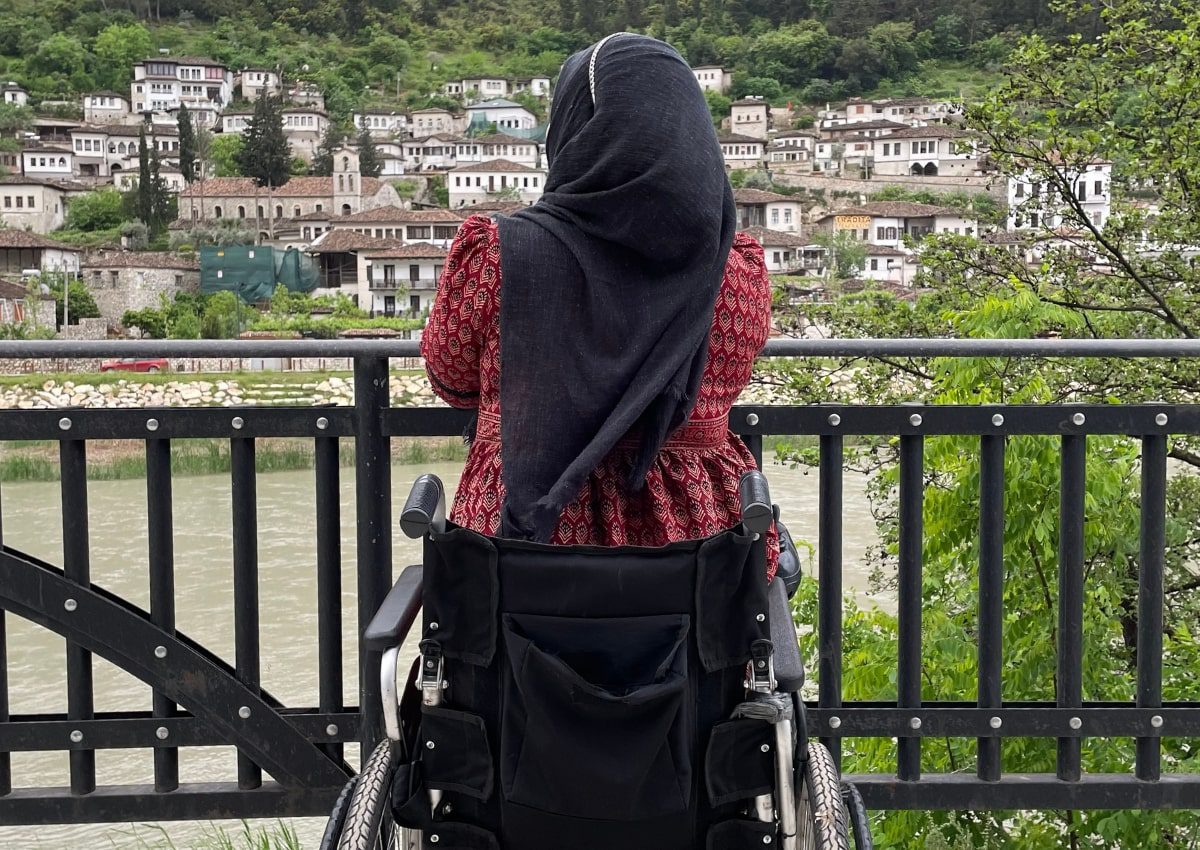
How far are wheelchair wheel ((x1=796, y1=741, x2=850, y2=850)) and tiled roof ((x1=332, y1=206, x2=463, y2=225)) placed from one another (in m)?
70.2

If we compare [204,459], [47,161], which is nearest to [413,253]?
[47,161]

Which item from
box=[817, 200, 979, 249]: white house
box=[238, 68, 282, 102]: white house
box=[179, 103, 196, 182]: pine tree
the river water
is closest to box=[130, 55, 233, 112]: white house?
box=[238, 68, 282, 102]: white house

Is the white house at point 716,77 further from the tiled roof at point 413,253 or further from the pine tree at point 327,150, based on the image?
the tiled roof at point 413,253

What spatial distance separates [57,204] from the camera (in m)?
84.2

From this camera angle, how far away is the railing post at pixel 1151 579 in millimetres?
2254

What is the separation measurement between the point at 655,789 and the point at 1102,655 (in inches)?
106

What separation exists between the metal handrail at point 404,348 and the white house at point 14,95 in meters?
112

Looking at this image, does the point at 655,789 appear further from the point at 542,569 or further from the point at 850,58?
the point at 850,58

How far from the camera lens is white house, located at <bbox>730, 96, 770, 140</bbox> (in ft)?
329

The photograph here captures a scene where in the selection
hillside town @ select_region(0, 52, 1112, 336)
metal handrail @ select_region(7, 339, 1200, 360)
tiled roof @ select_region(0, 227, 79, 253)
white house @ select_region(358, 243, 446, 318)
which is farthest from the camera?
tiled roof @ select_region(0, 227, 79, 253)

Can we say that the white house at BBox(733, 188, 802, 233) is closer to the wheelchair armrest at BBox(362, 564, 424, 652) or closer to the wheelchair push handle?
the wheelchair armrest at BBox(362, 564, 424, 652)

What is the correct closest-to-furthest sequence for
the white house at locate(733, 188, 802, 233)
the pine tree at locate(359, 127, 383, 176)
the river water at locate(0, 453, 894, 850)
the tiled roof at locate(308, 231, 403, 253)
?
the river water at locate(0, 453, 894, 850) → the tiled roof at locate(308, 231, 403, 253) → the white house at locate(733, 188, 802, 233) → the pine tree at locate(359, 127, 383, 176)

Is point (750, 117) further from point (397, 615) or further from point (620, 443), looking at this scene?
point (397, 615)

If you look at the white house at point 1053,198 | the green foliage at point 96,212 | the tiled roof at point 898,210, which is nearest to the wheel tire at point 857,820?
the white house at point 1053,198
